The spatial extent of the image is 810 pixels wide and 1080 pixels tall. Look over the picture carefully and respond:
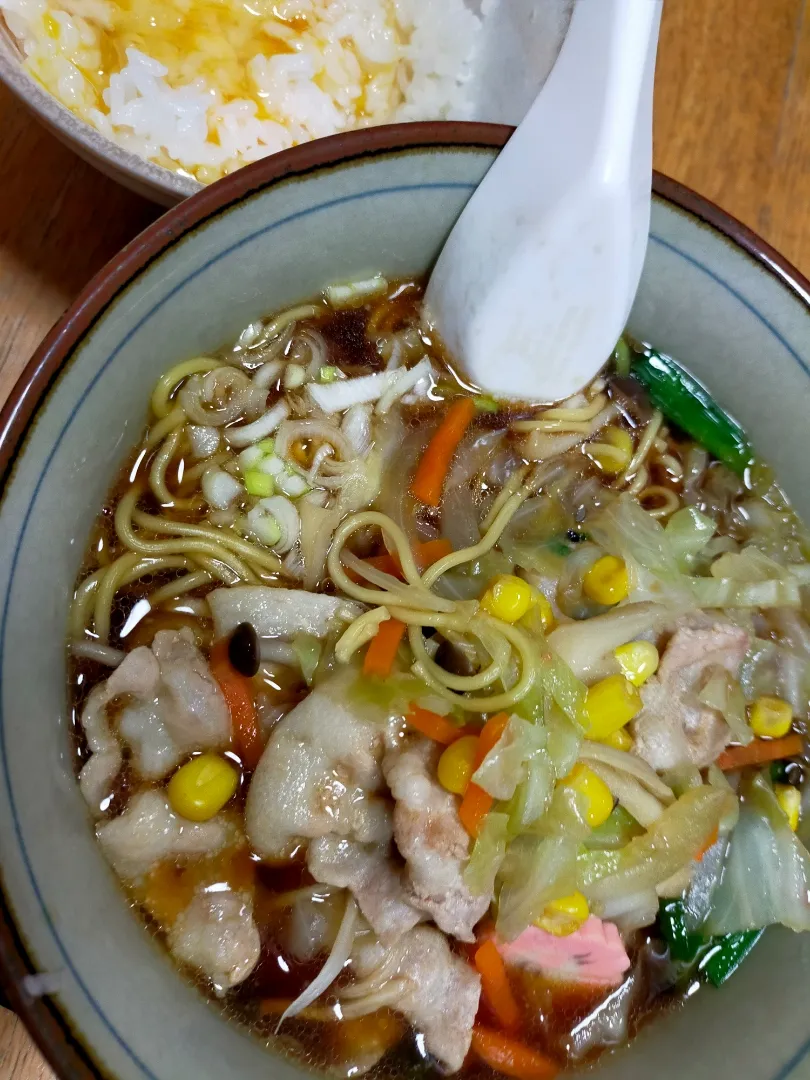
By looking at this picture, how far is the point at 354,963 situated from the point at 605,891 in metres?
0.40

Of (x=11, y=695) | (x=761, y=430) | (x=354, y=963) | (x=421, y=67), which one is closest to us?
(x=11, y=695)

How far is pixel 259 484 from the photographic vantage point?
1.37 metres

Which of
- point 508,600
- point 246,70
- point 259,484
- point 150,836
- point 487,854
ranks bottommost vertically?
point 150,836

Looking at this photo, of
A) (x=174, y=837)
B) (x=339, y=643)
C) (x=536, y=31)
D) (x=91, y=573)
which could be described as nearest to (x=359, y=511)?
(x=339, y=643)

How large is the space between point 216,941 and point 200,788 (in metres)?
0.22

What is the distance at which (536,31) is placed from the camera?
4.75 feet

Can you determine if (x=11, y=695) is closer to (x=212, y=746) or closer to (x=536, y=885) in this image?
(x=212, y=746)

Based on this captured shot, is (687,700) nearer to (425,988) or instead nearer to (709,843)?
(709,843)

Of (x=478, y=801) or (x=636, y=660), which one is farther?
(x=636, y=660)

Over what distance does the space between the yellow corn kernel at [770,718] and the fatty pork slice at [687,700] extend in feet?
0.31

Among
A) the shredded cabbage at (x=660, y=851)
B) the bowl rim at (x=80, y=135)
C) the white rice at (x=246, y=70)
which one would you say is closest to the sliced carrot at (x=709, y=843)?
the shredded cabbage at (x=660, y=851)

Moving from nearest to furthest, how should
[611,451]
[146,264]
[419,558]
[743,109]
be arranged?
[146,264]
[419,558]
[611,451]
[743,109]

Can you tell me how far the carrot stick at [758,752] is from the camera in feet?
4.66

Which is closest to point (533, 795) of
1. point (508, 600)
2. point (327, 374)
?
point (508, 600)
